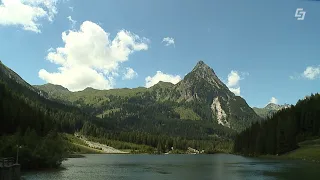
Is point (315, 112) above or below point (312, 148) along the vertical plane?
above

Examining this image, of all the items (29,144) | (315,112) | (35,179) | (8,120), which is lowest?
(35,179)

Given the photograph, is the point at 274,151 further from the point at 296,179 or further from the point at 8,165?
the point at 8,165

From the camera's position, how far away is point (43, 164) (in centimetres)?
9512

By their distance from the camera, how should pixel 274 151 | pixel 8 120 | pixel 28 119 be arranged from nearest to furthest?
pixel 8 120, pixel 28 119, pixel 274 151

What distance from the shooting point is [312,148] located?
162m

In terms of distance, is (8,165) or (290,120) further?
(290,120)

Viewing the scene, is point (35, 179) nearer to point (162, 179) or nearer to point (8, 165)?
point (8, 165)

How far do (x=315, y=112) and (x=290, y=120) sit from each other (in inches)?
609

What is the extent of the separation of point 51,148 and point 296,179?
63.4m

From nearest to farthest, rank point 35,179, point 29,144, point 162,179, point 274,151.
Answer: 1. point 35,179
2. point 162,179
3. point 29,144
4. point 274,151

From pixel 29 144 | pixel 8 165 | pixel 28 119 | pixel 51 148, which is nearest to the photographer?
pixel 8 165

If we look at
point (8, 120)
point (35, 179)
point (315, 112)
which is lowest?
point (35, 179)

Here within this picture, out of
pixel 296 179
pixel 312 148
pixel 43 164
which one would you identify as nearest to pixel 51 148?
pixel 43 164

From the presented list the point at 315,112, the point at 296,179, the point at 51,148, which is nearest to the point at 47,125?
the point at 51,148
